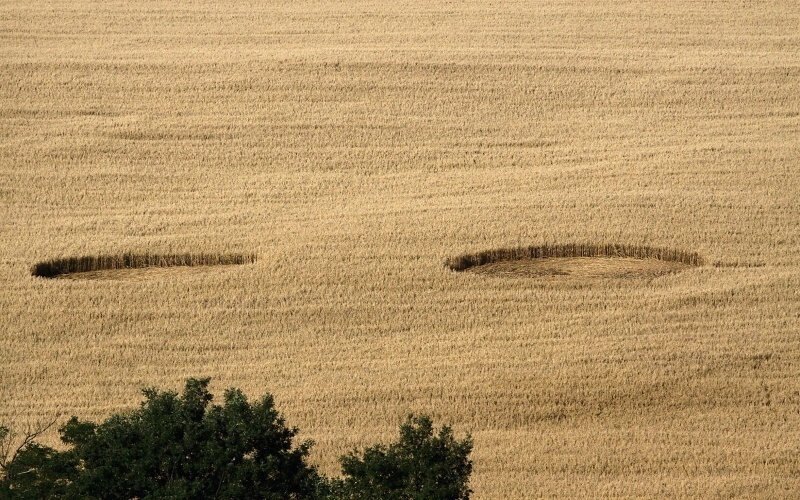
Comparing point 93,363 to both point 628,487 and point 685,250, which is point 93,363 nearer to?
point 628,487

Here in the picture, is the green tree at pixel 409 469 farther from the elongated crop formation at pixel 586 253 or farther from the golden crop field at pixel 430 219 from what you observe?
the elongated crop formation at pixel 586 253

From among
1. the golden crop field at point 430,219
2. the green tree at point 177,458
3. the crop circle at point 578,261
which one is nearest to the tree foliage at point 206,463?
the green tree at point 177,458

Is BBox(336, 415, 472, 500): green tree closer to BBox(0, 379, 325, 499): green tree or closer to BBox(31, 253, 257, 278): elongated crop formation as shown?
BBox(0, 379, 325, 499): green tree

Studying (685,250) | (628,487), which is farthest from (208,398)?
(685,250)

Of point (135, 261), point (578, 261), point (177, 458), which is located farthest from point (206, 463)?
point (578, 261)

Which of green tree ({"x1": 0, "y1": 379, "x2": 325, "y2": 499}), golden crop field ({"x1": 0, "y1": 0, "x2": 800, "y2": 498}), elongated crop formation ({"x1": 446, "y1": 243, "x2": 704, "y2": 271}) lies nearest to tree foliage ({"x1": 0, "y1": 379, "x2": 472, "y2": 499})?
green tree ({"x1": 0, "y1": 379, "x2": 325, "y2": 499})
